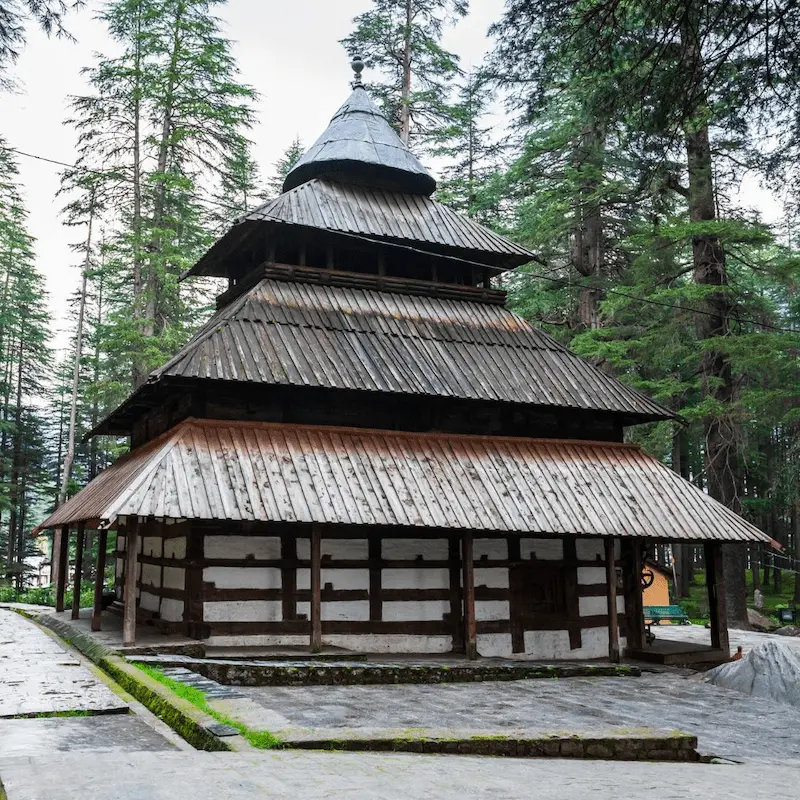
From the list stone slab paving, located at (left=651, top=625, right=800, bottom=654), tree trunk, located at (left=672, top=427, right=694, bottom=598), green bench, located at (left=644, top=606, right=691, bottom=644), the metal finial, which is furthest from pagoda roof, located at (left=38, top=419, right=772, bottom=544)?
tree trunk, located at (left=672, top=427, right=694, bottom=598)

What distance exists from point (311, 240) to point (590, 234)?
1608cm

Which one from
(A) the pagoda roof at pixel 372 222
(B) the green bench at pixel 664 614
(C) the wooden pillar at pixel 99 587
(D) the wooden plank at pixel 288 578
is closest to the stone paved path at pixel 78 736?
(D) the wooden plank at pixel 288 578

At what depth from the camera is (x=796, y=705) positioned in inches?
500

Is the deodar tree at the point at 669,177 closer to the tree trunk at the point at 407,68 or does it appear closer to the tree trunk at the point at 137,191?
the tree trunk at the point at 407,68

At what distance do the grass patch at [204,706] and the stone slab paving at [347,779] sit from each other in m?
0.36

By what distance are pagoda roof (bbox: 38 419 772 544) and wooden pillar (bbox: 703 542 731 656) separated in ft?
2.87

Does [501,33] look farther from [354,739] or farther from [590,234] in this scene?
[590,234]

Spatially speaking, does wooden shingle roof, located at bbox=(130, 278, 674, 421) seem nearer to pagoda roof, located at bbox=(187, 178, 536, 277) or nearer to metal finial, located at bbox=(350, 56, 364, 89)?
pagoda roof, located at bbox=(187, 178, 536, 277)

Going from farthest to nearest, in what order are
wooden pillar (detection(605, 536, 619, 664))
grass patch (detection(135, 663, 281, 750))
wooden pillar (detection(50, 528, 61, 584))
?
1. wooden pillar (detection(50, 528, 61, 584))
2. wooden pillar (detection(605, 536, 619, 664))
3. grass patch (detection(135, 663, 281, 750))

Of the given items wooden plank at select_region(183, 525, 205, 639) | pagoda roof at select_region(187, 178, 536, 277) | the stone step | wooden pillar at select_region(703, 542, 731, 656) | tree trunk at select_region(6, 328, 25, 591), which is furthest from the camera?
tree trunk at select_region(6, 328, 25, 591)

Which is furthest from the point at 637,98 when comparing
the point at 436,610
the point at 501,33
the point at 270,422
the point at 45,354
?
the point at 45,354

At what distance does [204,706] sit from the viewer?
8055 mm

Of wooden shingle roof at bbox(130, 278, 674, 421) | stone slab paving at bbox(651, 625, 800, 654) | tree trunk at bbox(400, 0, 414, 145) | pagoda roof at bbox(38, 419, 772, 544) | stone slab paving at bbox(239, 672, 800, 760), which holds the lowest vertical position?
stone slab paving at bbox(651, 625, 800, 654)

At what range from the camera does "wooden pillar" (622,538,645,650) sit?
56.7ft
